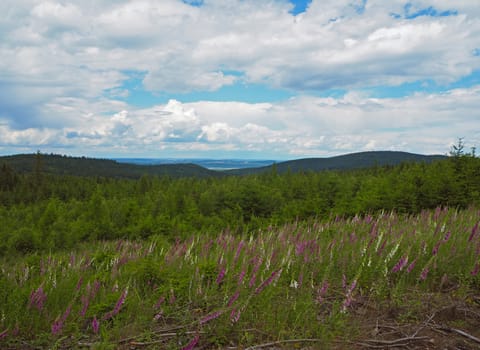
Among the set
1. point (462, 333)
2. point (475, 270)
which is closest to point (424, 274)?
point (475, 270)

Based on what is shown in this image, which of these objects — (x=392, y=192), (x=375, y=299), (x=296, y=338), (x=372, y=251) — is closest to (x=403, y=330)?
(x=375, y=299)

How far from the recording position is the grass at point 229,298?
3090 millimetres

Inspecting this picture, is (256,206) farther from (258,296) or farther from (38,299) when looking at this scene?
(38,299)

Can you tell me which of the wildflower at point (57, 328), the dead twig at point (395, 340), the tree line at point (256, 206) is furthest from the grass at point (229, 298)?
the tree line at point (256, 206)

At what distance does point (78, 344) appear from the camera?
117 inches

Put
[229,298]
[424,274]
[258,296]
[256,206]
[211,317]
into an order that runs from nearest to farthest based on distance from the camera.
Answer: [211,317] → [229,298] → [258,296] → [424,274] → [256,206]

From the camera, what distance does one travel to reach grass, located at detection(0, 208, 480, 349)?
309 cm

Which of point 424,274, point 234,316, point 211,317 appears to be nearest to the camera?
point 211,317

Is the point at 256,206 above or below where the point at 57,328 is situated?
below

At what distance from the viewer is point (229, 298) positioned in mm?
3525

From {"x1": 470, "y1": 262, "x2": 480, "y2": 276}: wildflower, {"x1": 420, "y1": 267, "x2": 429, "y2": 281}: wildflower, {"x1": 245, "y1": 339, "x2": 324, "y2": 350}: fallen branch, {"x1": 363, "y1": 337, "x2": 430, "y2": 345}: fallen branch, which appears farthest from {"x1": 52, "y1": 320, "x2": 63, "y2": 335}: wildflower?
{"x1": 470, "y1": 262, "x2": 480, "y2": 276}: wildflower

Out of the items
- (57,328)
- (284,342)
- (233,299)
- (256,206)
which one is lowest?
(256,206)

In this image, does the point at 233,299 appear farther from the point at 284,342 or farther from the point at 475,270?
the point at 475,270

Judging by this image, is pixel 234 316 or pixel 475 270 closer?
pixel 234 316
